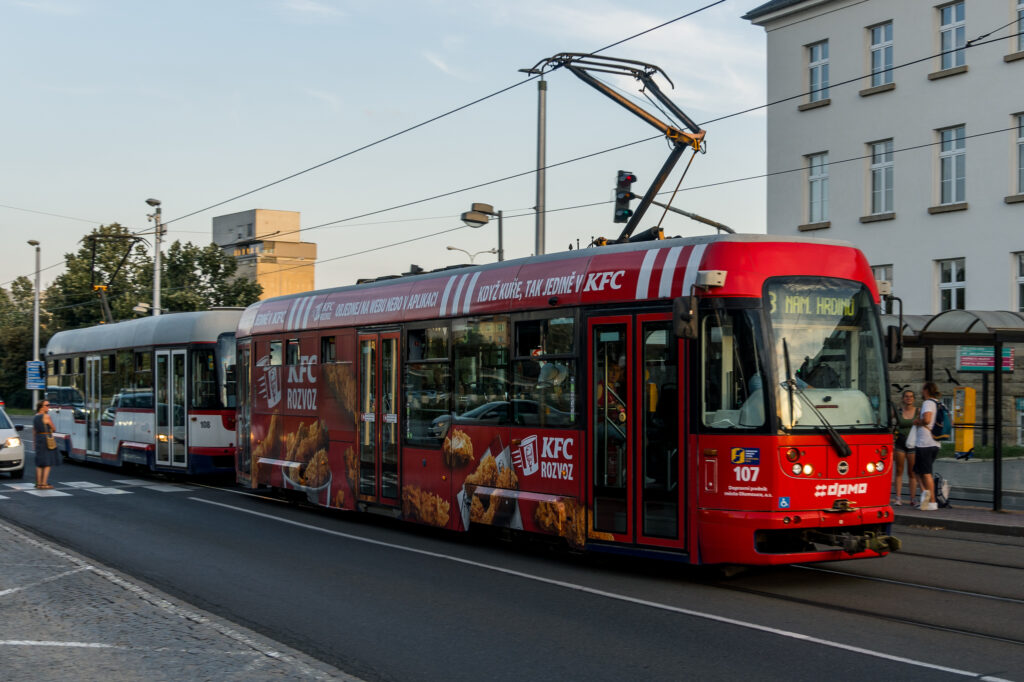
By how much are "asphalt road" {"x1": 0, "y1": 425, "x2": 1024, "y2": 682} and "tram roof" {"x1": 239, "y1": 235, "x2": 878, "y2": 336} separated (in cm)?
257

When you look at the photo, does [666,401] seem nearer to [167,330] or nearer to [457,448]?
[457,448]

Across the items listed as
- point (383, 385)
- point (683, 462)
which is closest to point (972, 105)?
point (383, 385)

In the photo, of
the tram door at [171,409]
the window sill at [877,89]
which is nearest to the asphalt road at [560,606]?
the tram door at [171,409]

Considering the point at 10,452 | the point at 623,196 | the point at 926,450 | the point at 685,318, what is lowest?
the point at 10,452

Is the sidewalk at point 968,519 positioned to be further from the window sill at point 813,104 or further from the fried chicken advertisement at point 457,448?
the window sill at point 813,104

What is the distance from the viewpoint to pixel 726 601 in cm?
905

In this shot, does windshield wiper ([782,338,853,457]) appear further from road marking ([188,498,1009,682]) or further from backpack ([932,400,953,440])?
backpack ([932,400,953,440])

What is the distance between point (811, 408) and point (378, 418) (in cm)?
603

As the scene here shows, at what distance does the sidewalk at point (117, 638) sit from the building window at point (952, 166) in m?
24.2

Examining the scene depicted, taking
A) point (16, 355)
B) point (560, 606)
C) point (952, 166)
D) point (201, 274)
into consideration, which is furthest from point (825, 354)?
point (16, 355)

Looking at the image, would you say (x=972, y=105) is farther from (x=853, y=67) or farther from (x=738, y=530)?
(x=738, y=530)

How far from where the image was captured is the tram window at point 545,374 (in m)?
10.9

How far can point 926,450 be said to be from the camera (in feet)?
50.4

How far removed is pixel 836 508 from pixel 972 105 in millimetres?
21598
